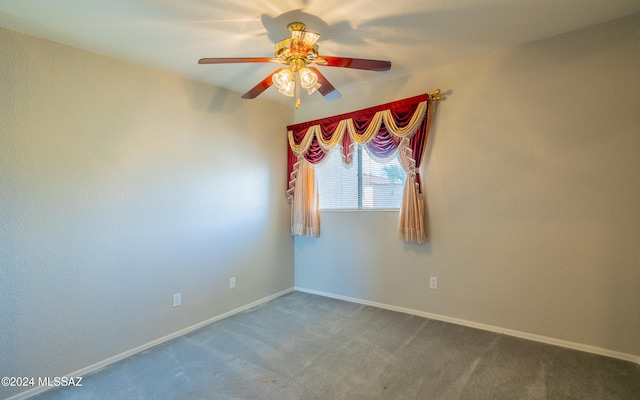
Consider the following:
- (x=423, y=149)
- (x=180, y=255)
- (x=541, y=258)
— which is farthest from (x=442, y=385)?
(x=180, y=255)

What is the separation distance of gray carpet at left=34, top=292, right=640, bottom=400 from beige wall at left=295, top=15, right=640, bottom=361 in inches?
11.9

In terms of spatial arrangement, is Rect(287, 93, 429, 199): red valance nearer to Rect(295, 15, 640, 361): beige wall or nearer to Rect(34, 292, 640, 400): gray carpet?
Rect(295, 15, 640, 361): beige wall

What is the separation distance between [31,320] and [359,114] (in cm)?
320

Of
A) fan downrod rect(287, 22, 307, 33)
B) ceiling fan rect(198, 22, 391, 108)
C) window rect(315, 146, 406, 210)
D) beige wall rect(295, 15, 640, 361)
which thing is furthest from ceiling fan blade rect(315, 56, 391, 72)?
window rect(315, 146, 406, 210)

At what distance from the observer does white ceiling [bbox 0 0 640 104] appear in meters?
1.90

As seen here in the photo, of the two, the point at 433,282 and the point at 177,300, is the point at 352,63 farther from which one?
the point at 177,300

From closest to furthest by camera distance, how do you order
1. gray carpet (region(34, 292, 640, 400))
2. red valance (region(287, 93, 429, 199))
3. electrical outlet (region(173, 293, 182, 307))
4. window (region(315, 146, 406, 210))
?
gray carpet (region(34, 292, 640, 400)) → electrical outlet (region(173, 293, 182, 307)) → red valance (region(287, 93, 429, 199)) → window (region(315, 146, 406, 210))

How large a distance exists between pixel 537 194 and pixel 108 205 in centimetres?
346

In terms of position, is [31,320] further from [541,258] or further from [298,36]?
[541,258]

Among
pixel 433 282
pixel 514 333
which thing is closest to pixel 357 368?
pixel 433 282

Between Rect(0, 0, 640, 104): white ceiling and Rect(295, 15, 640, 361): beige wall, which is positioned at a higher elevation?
Rect(0, 0, 640, 104): white ceiling

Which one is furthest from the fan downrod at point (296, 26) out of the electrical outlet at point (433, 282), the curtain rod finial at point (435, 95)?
the electrical outlet at point (433, 282)

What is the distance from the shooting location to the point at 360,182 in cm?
356

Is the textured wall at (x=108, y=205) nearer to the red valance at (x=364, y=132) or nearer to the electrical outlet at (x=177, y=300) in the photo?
the electrical outlet at (x=177, y=300)
